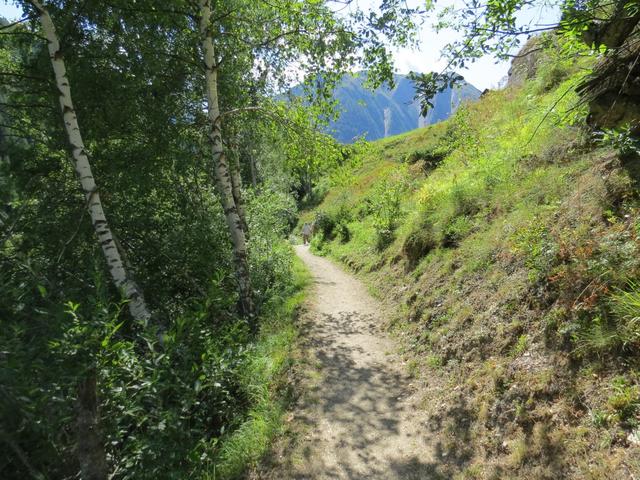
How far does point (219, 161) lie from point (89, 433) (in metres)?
5.73

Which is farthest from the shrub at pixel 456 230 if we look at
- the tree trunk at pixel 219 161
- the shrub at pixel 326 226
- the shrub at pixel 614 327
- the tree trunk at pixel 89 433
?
the shrub at pixel 326 226

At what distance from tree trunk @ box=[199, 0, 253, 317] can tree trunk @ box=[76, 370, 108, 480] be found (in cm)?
506

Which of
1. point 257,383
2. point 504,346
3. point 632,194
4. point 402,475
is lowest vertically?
point 402,475

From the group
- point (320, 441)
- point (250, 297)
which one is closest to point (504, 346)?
point (320, 441)

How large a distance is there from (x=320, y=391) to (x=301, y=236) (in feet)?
85.5

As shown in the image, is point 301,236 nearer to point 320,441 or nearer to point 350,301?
point 350,301

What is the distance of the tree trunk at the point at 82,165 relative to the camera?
5.88 m

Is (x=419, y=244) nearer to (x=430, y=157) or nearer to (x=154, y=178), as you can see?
(x=154, y=178)

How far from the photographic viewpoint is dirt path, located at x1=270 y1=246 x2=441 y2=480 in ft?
15.4

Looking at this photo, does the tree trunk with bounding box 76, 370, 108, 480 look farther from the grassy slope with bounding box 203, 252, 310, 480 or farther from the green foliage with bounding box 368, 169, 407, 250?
the green foliage with bounding box 368, 169, 407, 250

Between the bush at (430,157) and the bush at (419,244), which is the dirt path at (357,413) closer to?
the bush at (419,244)

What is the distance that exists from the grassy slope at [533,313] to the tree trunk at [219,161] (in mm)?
3047

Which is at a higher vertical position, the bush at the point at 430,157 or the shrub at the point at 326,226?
the bush at the point at 430,157

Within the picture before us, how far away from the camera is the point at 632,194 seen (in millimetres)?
4711
